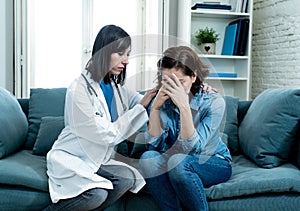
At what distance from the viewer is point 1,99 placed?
91.8 inches

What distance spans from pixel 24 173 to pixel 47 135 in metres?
0.42

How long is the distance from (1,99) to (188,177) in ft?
3.87

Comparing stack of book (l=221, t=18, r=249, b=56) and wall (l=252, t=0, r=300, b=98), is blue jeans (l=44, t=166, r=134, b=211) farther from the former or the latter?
stack of book (l=221, t=18, r=249, b=56)

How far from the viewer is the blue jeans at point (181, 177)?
1.77m

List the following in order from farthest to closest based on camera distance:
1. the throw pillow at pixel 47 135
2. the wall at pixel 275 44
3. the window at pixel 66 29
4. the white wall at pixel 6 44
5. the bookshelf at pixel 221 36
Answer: the window at pixel 66 29
the bookshelf at pixel 221 36
the white wall at pixel 6 44
the wall at pixel 275 44
the throw pillow at pixel 47 135

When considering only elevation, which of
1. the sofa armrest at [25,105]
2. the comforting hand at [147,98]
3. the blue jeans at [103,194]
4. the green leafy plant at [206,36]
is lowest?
the blue jeans at [103,194]

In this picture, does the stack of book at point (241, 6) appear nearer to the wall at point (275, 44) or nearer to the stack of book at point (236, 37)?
the stack of book at point (236, 37)

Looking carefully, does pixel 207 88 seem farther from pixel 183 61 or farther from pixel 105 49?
pixel 105 49

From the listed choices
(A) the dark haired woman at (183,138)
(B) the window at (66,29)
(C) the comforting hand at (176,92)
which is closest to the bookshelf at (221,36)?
(B) the window at (66,29)

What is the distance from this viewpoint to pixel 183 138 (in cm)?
186

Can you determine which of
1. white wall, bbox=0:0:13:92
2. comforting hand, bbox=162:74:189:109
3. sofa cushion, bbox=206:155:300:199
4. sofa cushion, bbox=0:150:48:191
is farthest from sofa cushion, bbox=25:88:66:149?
white wall, bbox=0:0:13:92

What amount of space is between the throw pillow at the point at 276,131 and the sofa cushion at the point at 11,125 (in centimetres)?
127

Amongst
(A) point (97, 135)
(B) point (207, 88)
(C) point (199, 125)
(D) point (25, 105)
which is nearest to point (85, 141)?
(A) point (97, 135)

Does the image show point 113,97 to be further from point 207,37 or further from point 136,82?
point 207,37
